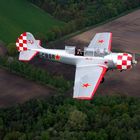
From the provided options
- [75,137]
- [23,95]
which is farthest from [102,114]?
[23,95]

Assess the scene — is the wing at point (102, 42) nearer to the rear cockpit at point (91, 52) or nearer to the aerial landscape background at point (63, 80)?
the rear cockpit at point (91, 52)

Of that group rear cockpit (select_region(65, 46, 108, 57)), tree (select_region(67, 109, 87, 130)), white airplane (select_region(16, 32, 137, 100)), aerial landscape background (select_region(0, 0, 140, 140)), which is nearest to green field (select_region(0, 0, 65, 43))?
aerial landscape background (select_region(0, 0, 140, 140))

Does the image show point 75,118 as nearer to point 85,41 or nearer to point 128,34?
point 85,41

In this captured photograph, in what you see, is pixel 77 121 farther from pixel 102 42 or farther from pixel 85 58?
pixel 102 42

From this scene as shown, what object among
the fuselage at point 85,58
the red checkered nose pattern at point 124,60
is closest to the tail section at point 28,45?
the fuselage at point 85,58

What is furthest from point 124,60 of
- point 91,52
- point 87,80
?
point 87,80

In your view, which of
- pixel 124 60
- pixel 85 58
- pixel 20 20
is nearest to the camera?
pixel 124 60

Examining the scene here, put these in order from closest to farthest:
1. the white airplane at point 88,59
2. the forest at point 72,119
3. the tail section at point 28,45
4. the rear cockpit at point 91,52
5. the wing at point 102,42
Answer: the white airplane at point 88,59, the rear cockpit at point 91,52, the forest at point 72,119, the wing at point 102,42, the tail section at point 28,45
